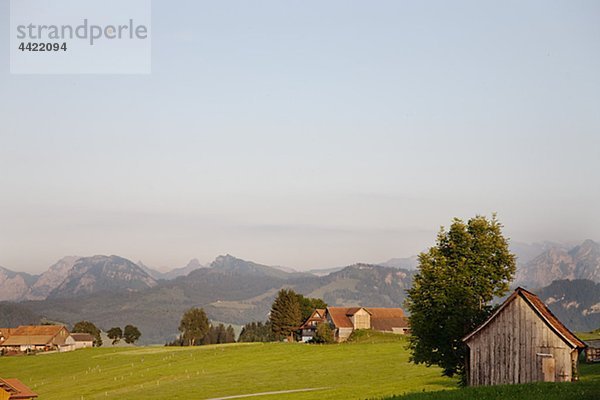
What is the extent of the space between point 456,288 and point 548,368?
10334mm

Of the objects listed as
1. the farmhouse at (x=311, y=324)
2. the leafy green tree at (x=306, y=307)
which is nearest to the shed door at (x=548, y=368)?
the farmhouse at (x=311, y=324)

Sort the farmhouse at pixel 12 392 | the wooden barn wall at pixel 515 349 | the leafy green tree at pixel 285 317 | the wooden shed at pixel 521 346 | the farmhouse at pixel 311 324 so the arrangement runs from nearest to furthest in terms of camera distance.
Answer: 1. the wooden shed at pixel 521 346
2. the wooden barn wall at pixel 515 349
3. the farmhouse at pixel 12 392
4. the leafy green tree at pixel 285 317
5. the farmhouse at pixel 311 324

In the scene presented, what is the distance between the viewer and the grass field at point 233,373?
80.2m

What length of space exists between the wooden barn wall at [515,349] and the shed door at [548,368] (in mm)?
211

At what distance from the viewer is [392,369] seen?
302ft

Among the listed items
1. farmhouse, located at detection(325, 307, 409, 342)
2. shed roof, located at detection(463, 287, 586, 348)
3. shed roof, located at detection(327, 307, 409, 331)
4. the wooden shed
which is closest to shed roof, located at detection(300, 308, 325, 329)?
farmhouse, located at detection(325, 307, 409, 342)

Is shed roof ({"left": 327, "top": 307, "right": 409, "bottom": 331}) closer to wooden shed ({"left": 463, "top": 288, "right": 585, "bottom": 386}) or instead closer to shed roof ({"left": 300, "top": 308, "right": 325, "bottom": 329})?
shed roof ({"left": 300, "top": 308, "right": 325, "bottom": 329})

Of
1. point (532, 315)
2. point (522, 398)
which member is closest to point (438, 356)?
point (532, 315)

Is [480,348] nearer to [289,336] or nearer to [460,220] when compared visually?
[460,220]

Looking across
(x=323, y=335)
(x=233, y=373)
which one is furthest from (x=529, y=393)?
(x=323, y=335)

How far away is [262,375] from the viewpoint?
97.0 meters

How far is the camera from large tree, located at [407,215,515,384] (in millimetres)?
57812

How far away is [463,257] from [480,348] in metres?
8.35

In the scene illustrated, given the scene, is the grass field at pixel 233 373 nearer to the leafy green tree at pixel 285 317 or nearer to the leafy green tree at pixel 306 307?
the leafy green tree at pixel 285 317
